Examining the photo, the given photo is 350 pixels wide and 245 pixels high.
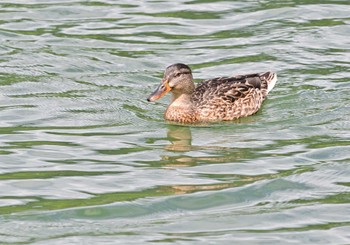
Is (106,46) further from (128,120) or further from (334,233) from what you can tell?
(334,233)

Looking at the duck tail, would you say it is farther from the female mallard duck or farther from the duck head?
the duck head

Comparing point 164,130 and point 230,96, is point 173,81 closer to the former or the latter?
point 164,130

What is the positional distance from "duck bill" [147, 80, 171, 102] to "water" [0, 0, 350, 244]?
11.2 inches

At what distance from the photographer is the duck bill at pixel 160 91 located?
55.0ft

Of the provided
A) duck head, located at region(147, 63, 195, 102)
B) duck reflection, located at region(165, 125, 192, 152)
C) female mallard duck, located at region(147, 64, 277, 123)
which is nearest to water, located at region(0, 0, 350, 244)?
duck reflection, located at region(165, 125, 192, 152)

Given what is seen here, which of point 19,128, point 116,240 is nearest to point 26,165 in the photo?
point 19,128

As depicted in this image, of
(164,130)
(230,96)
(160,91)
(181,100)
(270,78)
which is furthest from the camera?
(270,78)

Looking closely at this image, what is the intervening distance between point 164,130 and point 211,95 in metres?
1.15

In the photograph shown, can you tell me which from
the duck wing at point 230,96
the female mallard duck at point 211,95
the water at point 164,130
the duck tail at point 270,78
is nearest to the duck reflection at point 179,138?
the water at point 164,130

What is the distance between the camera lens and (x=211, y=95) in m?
17.4

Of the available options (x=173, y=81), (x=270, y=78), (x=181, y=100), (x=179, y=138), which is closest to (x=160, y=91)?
(x=173, y=81)

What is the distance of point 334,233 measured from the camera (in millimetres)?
12234

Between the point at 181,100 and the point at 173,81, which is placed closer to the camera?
the point at 173,81

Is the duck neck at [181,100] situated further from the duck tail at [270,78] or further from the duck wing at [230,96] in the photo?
the duck tail at [270,78]
